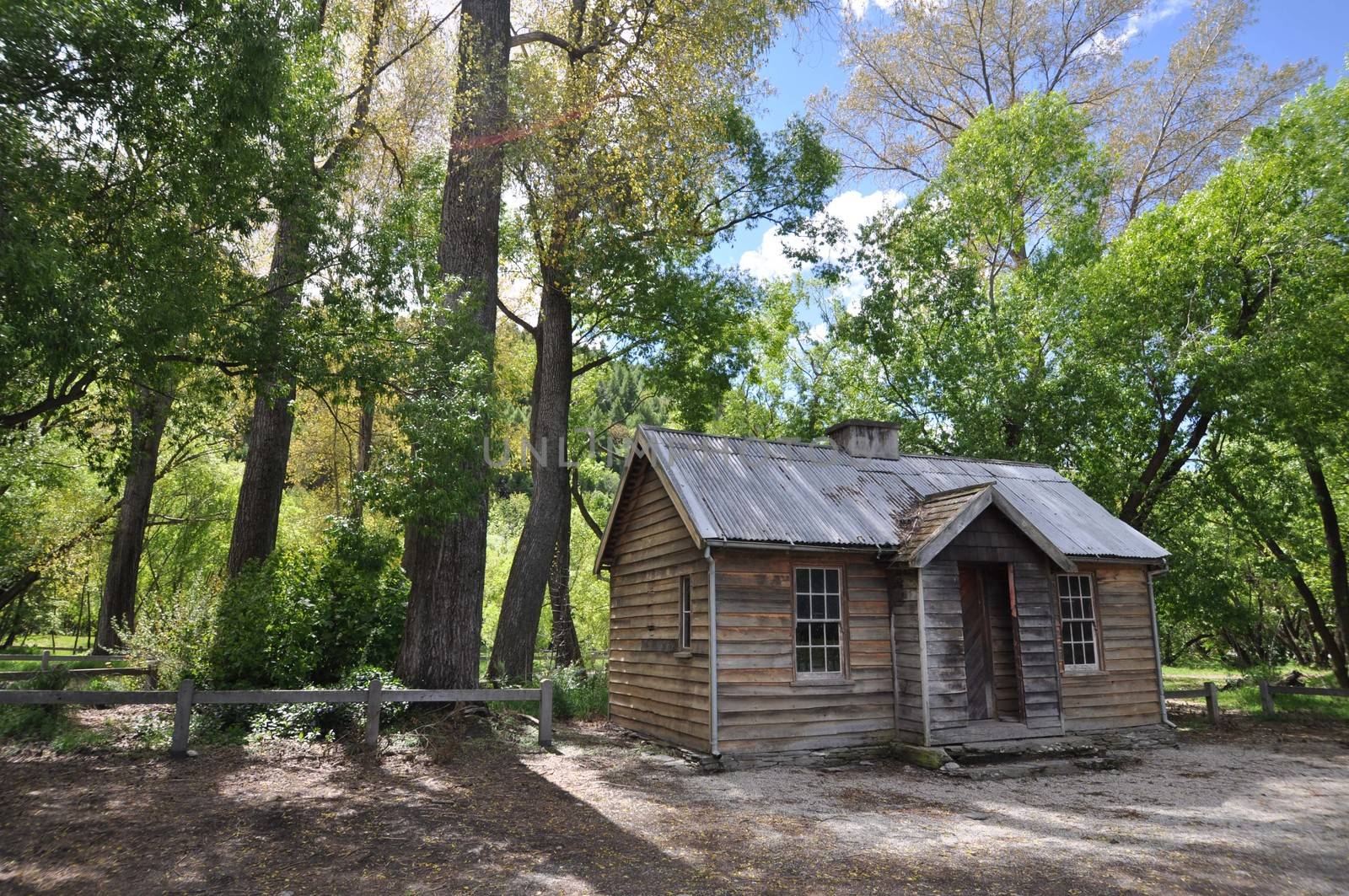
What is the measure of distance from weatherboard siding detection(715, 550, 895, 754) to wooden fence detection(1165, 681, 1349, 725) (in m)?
7.51

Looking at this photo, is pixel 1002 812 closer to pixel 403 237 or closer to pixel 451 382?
pixel 451 382

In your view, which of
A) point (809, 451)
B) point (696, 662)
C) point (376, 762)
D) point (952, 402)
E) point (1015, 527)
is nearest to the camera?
point (376, 762)

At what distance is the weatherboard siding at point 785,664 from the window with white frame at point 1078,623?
12.9ft

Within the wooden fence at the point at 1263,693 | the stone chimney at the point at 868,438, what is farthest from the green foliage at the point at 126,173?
the wooden fence at the point at 1263,693

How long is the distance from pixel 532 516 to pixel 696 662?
7877 millimetres

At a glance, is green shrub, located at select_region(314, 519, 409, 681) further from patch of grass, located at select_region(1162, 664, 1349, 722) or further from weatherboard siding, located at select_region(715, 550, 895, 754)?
patch of grass, located at select_region(1162, 664, 1349, 722)

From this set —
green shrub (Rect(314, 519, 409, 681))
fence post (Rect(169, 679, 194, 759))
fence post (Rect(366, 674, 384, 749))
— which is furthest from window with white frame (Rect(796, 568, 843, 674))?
fence post (Rect(169, 679, 194, 759))

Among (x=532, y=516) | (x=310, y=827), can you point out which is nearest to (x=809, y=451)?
(x=532, y=516)

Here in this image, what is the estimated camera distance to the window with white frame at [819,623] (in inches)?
500

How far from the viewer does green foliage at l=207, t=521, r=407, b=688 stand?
12031mm

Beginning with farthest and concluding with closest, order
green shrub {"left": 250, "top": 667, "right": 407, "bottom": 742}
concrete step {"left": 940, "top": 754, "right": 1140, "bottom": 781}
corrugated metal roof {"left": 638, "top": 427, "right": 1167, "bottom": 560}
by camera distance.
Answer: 1. corrugated metal roof {"left": 638, "top": 427, "right": 1167, "bottom": 560}
2. concrete step {"left": 940, "top": 754, "right": 1140, "bottom": 781}
3. green shrub {"left": 250, "top": 667, "right": 407, "bottom": 742}

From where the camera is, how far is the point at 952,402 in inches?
942

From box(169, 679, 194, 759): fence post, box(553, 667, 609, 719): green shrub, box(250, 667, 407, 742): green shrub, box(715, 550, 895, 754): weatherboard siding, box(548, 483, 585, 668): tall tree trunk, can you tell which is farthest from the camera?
box(548, 483, 585, 668): tall tree trunk

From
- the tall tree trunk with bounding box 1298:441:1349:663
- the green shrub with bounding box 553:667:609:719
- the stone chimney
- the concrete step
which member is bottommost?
the concrete step
